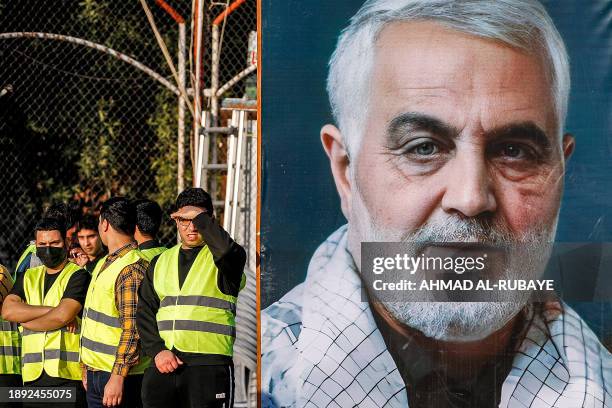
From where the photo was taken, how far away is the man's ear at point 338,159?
531cm

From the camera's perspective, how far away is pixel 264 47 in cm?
537

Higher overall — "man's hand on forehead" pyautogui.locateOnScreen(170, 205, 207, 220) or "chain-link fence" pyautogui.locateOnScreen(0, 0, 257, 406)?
"chain-link fence" pyautogui.locateOnScreen(0, 0, 257, 406)

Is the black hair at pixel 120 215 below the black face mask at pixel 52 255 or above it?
above

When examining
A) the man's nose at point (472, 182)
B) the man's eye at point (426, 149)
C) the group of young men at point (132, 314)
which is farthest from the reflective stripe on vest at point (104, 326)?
the man's nose at point (472, 182)

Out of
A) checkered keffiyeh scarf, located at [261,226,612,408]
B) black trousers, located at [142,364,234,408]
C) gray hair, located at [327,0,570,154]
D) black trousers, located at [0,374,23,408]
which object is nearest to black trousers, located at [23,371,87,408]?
black trousers, located at [0,374,23,408]

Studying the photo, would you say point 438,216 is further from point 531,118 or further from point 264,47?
point 264,47

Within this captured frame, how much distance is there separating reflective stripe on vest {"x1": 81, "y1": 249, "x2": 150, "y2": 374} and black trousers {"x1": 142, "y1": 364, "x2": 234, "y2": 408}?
44cm

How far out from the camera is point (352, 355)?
526 centimetres

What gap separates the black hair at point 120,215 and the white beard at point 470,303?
62.2 inches

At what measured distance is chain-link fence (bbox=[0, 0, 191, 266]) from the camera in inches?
402

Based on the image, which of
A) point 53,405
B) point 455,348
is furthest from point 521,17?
point 53,405

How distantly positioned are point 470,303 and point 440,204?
21.1 inches

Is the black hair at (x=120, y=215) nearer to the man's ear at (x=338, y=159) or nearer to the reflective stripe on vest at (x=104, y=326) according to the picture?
the reflective stripe on vest at (x=104, y=326)

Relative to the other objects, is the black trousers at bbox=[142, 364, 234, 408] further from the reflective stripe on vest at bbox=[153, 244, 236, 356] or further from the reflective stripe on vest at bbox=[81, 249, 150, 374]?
the reflective stripe on vest at bbox=[81, 249, 150, 374]
